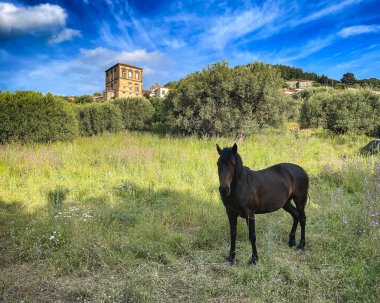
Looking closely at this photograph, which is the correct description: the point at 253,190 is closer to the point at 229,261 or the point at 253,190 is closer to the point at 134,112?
the point at 229,261

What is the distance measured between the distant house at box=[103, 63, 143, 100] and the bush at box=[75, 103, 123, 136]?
6251 centimetres

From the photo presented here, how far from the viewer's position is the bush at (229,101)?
1404cm

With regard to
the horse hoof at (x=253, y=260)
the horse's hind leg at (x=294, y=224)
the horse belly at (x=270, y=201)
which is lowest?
the horse hoof at (x=253, y=260)

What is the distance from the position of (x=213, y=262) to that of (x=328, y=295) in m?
1.48

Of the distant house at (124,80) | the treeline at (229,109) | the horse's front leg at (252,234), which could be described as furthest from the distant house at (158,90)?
the horse's front leg at (252,234)

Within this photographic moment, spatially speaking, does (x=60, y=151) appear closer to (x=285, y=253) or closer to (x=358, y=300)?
(x=285, y=253)

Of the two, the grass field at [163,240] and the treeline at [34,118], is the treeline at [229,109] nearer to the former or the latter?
the treeline at [34,118]

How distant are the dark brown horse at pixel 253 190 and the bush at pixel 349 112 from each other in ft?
43.3

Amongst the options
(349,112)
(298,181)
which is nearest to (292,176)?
(298,181)

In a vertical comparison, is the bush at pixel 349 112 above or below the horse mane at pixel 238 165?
above

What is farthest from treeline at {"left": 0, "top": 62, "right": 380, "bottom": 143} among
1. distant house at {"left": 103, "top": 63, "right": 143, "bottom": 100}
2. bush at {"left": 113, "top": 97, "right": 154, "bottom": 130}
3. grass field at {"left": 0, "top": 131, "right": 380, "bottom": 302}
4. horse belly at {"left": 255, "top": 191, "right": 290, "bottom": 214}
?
distant house at {"left": 103, "top": 63, "right": 143, "bottom": 100}

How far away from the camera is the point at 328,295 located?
9.98 ft

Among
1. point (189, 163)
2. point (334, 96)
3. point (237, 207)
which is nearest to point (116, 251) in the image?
point (237, 207)

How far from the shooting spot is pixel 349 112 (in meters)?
15.4
